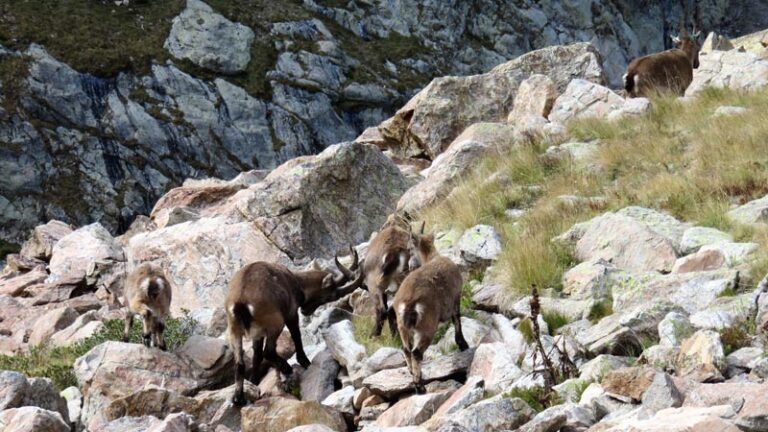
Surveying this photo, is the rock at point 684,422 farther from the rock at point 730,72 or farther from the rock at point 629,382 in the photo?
the rock at point 730,72

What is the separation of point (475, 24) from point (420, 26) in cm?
693

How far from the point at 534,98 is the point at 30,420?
53.2ft

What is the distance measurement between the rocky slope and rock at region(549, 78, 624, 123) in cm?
9

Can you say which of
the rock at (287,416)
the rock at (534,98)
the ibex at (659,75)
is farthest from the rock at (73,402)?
the ibex at (659,75)

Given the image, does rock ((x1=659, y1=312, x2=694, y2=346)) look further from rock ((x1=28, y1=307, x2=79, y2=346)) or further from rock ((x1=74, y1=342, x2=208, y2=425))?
rock ((x1=28, y1=307, x2=79, y2=346))

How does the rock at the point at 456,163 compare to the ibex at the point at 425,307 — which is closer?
the ibex at the point at 425,307

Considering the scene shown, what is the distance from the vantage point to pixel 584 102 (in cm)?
2119

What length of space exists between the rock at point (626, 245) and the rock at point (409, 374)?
8.86 ft

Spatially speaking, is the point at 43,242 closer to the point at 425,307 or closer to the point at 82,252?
the point at 82,252

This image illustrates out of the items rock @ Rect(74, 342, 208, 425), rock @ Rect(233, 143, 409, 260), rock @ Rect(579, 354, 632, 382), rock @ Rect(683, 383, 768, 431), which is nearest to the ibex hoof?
rock @ Rect(74, 342, 208, 425)

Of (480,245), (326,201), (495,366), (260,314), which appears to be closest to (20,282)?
(326,201)

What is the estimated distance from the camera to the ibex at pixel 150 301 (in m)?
12.0

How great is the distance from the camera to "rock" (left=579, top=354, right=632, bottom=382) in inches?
310

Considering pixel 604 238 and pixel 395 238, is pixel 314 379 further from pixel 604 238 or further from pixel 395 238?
pixel 604 238
